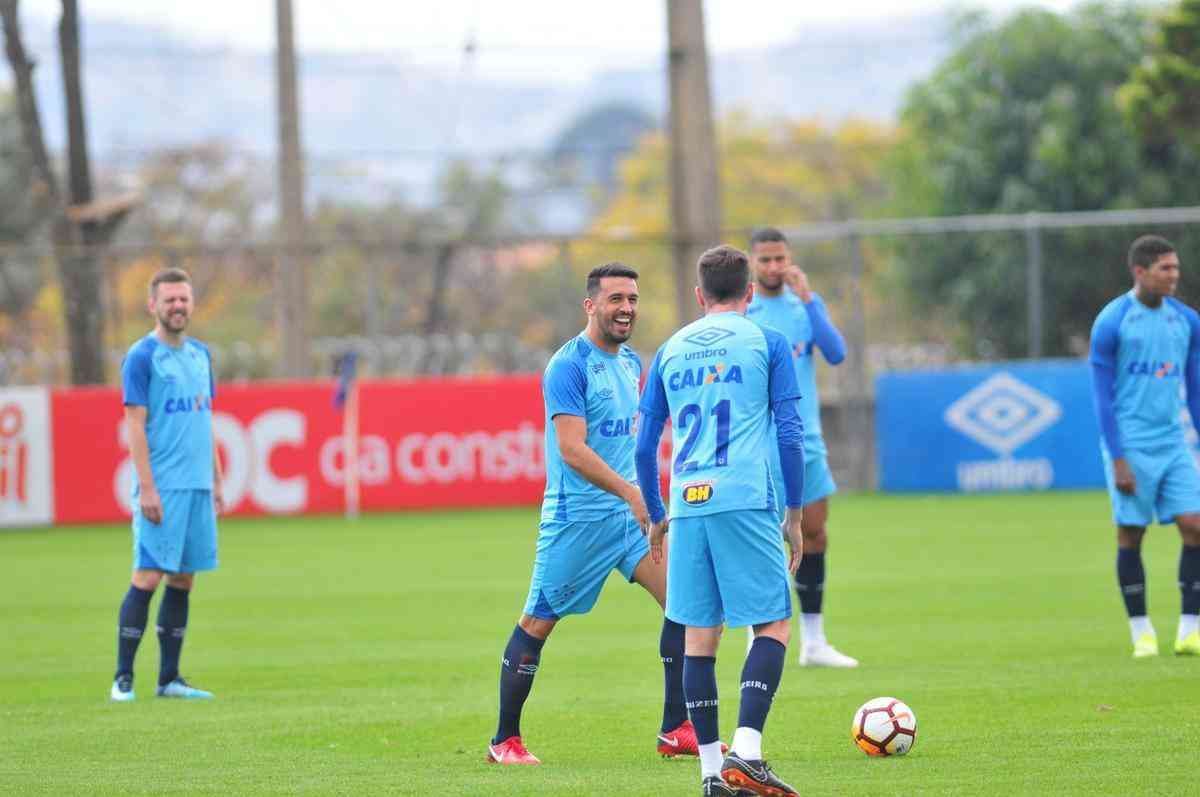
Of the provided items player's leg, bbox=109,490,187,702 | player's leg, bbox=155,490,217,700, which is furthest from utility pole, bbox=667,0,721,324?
player's leg, bbox=109,490,187,702

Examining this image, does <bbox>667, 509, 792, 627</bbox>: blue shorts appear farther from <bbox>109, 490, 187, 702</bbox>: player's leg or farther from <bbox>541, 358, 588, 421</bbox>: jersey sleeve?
<bbox>109, 490, 187, 702</bbox>: player's leg

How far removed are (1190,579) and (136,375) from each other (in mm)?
6211

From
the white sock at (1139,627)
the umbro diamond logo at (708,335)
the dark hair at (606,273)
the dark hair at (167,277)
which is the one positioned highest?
the dark hair at (167,277)

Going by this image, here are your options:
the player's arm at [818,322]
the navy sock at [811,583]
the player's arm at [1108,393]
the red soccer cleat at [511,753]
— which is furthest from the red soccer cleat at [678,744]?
the player's arm at [1108,393]

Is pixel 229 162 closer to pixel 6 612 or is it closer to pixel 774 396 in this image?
pixel 6 612

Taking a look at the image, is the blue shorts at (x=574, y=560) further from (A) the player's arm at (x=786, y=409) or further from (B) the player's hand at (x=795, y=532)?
(A) the player's arm at (x=786, y=409)

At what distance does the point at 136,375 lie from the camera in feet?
35.6

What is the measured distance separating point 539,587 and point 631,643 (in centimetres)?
454

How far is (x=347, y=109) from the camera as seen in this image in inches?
7411

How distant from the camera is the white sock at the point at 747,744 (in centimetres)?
719

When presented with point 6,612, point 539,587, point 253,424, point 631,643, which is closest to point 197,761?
point 539,587

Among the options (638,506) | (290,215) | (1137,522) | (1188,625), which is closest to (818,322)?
(1137,522)

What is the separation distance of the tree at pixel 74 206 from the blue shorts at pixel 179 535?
17411mm

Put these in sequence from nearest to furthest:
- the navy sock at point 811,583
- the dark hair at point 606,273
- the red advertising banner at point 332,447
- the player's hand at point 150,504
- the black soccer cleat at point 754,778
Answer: the black soccer cleat at point 754,778, the dark hair at point 606,273, the player's hand at point 150,504, the navy sock at point 811,583, the red advertising banner at point 332,447
